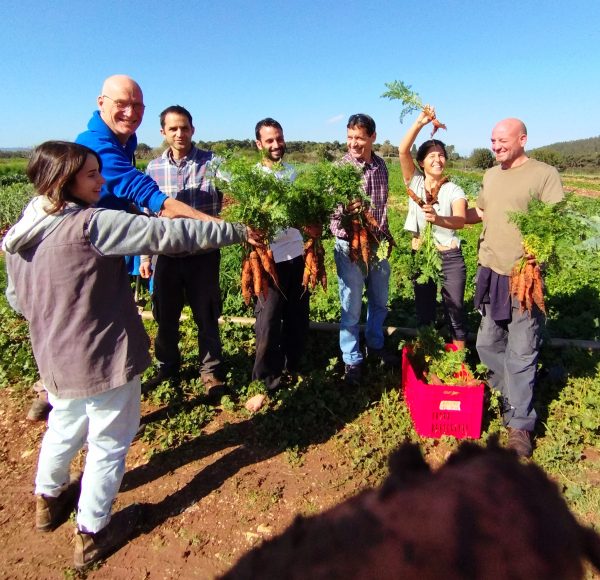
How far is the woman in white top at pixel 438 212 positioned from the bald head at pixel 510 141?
49cm

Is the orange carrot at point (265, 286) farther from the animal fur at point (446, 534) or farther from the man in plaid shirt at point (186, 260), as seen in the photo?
the animal fur at point (446, 534)

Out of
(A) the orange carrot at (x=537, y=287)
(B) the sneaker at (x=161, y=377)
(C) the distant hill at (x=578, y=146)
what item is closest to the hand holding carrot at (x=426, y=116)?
(A) the orange carrot at (x=537, y=287)

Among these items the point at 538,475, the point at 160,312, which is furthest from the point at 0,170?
the point at 538,475

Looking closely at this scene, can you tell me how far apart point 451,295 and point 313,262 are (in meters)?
1.40

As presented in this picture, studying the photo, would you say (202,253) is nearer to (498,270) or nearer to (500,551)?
(498,270)

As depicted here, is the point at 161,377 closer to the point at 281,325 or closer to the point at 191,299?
the point at 191,299

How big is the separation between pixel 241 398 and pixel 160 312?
1.05 meters

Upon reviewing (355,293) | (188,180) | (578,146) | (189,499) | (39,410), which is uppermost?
(578,146)

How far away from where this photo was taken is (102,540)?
2615mm

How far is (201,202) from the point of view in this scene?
3.69 m

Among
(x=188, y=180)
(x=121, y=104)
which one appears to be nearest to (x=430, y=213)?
(x=188, y=180)

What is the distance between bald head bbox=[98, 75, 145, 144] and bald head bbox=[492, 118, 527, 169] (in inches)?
99.1

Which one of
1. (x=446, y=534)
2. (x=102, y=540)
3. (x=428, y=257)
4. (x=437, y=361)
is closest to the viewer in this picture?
(x=446, y=534)

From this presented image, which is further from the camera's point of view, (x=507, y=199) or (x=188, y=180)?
(x=188, y=180)
